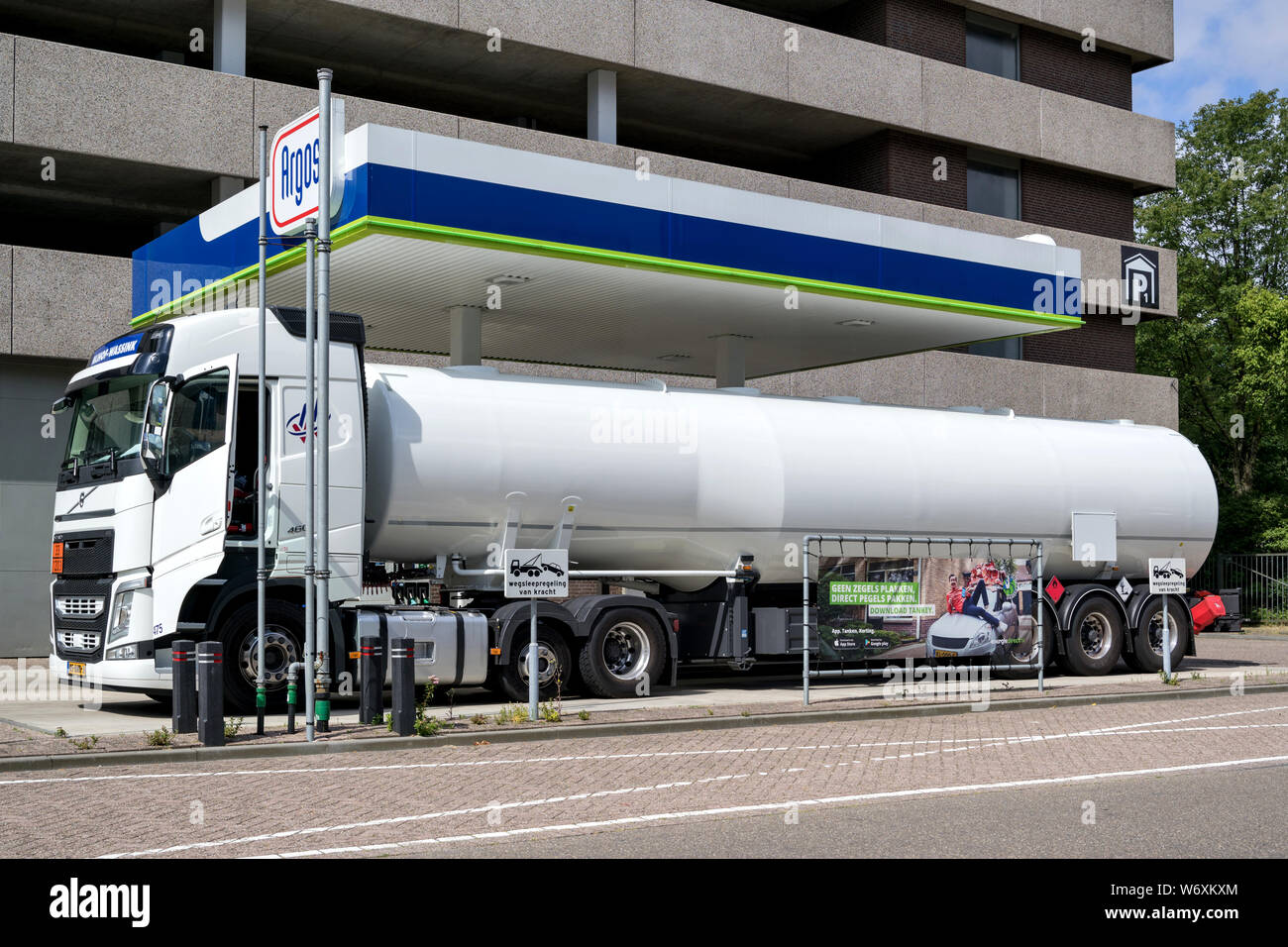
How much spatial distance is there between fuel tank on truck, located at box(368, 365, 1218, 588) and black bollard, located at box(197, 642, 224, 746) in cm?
352

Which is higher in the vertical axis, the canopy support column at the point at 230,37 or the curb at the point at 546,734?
the canopy support column at the point at 230,37

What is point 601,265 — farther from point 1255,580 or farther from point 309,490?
point 1255,580

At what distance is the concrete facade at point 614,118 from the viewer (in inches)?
914

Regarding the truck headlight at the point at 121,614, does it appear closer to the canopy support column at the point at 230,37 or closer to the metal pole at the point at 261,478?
the metal pole at the point at 261,478

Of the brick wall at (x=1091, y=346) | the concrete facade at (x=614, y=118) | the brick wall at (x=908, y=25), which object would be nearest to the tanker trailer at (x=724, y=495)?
the concrete facade at (x=614, y=118)

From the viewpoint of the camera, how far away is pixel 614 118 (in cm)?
2952

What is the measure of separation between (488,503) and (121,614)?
13.6ft

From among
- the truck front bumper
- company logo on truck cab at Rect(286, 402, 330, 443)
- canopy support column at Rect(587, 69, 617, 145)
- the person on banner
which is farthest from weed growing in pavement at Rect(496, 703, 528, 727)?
canopy support column at Rect(587, 69, 617, 145)

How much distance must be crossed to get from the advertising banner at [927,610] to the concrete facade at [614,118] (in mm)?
8781

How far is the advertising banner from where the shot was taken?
18.4m

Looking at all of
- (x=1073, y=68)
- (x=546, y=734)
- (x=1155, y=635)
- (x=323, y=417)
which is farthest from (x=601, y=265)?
(x=1073, y=68)

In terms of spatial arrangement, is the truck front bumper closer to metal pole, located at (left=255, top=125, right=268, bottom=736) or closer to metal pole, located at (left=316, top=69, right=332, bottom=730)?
metal pole, located at (left=255, top=125, right=268, bottom=736)
